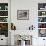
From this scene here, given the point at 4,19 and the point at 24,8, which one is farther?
the point at 4,19

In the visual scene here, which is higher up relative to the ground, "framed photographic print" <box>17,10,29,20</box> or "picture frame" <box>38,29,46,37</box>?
"framed photographic print" <box>17,10,29,20</box>

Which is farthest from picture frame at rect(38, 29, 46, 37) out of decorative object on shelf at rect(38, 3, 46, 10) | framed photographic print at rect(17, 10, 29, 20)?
decorative object on shelf at rect(38, 3, 46, 10)

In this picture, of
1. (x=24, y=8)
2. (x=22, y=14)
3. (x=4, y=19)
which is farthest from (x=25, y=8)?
(x=4, y=19)

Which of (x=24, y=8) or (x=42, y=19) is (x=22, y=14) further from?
(x=42, y=19)

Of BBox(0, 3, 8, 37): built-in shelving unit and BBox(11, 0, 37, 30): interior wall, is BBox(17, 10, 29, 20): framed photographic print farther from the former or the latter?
BBox(0, 3, 8, 37): built-in shelving unit

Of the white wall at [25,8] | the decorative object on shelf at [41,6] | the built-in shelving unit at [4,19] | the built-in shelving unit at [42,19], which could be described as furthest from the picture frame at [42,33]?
the built-in shelving unit at [4,19]

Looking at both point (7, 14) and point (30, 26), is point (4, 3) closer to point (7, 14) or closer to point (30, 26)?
point (7, 14)

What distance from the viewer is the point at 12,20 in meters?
6.18

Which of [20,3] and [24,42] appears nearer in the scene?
[24,42]

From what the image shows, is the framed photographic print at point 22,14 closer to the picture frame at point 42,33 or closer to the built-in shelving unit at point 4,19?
the built-in shelving unit at point 4,19

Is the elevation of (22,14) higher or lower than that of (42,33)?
higher

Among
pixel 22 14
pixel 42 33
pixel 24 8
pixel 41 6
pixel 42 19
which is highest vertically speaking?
pixel 41 6

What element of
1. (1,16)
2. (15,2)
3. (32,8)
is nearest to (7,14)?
(1,16)

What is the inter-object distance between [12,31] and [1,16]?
39.9 inches
